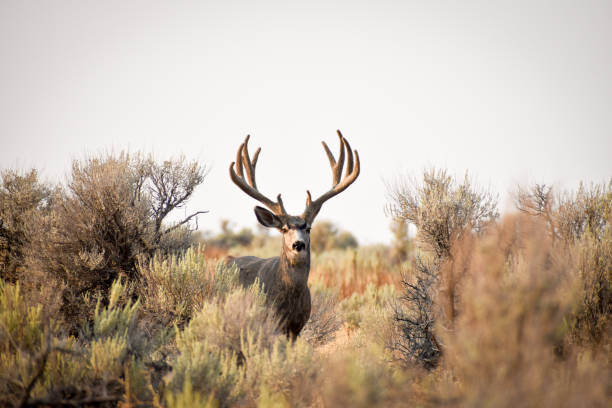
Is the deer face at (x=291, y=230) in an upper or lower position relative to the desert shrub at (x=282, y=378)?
upper

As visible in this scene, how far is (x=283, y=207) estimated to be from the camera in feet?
18.0

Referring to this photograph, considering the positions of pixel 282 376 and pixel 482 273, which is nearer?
Result: pixel 482 273

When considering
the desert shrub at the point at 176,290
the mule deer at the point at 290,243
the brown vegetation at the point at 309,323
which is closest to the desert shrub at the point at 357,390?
the brown vegetation at the point at 309,323

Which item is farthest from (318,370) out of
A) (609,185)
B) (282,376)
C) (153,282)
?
(609,185)

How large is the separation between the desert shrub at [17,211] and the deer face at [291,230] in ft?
12.2

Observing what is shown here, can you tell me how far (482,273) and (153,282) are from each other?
13.5 feet

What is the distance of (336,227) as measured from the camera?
1156 inches

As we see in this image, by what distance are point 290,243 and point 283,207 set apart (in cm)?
57

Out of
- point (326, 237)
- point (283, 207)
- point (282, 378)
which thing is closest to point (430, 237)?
point (283, 207)

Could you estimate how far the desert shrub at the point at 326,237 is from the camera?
27.2 metres

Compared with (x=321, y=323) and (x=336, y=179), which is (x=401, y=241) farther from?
(x=336, y=179)

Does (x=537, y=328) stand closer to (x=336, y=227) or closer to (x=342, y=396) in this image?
(x=342, y=396)

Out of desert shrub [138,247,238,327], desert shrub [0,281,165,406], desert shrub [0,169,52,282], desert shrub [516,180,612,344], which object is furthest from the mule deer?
desert shrub [0,169,52,282]

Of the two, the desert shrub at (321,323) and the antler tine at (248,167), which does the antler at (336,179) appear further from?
the desert shrub at (321,323)
